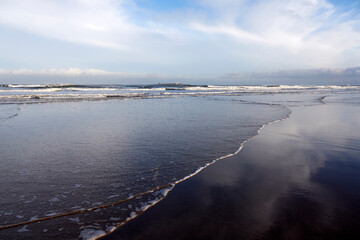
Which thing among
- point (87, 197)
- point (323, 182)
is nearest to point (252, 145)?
point (323, 182)

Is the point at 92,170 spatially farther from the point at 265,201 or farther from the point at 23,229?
the point at 265,201

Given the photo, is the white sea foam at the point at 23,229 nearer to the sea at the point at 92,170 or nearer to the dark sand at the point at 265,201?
the sea at the point at 92,170

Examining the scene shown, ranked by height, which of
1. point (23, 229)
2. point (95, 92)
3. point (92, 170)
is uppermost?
point (95, 92)

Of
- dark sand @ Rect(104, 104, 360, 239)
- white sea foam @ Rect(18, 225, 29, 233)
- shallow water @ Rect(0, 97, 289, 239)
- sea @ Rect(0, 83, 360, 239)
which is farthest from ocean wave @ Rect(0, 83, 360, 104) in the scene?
dark sand @ Rect(104, 104, 360, 239)

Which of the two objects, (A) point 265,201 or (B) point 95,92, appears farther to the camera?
(B) point 95,92

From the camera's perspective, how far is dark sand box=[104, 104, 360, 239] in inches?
118

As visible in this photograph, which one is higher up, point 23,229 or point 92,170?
point 92,170

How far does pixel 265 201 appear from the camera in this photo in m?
3.73

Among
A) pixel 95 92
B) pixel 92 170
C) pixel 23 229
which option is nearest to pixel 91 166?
pixel 92 170

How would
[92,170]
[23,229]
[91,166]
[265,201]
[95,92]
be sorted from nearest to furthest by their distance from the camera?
1. [23,229]
2. [265,201]
3. [92,170]
4. [91,166]
5. [95,92]

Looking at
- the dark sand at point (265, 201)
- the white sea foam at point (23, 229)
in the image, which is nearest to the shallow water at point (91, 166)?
the white sea foam at point (23, 229)

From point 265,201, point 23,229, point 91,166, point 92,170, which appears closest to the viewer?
point 23,229

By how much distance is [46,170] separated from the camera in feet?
16.0

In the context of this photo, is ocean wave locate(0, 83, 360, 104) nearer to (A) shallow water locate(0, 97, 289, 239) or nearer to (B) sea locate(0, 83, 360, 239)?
(A) shallow water locate(0, 97, 289, 239)
